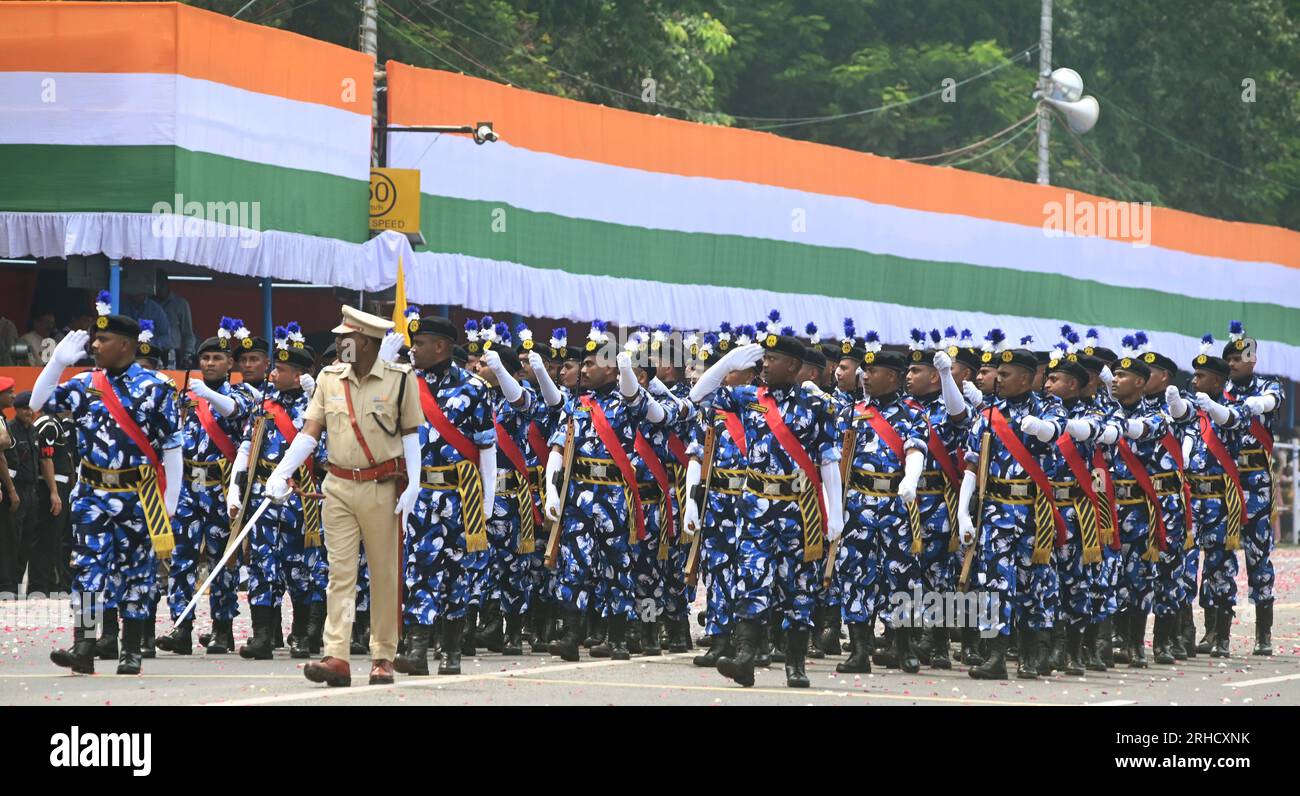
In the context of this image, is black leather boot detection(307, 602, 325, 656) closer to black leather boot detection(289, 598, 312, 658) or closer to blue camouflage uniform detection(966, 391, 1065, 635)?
black leather boot detection(289, 598, 312, 658)

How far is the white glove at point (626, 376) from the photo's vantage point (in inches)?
578

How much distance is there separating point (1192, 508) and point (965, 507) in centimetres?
306

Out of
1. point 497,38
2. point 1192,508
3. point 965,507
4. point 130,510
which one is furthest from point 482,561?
point 497,38

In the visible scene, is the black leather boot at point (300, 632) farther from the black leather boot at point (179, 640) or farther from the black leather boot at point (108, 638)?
the black leather boot at point (108, 638)

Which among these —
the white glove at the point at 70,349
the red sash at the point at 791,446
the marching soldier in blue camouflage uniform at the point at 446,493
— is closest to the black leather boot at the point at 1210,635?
the red sash at the point at 791,446

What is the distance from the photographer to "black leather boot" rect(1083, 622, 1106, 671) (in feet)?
50.4

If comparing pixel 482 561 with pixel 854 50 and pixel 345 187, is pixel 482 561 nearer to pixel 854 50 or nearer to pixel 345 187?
pixel 345 187

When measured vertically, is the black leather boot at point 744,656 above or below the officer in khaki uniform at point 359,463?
below

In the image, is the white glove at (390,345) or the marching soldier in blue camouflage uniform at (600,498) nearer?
the white glove at (390,345)

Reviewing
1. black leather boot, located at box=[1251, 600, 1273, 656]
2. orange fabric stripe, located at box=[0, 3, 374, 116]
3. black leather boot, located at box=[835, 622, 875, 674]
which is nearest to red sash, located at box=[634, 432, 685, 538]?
black leather boot, located at box=[835, 622, 875, 674]

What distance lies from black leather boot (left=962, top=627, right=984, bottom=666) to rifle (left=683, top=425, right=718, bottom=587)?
178cm

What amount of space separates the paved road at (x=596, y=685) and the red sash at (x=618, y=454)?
0.96m

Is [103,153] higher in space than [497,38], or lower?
lower

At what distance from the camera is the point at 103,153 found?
22.7 m
